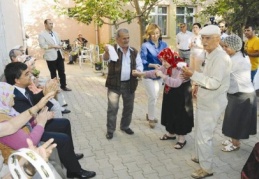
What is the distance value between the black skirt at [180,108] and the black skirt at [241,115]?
52 cm

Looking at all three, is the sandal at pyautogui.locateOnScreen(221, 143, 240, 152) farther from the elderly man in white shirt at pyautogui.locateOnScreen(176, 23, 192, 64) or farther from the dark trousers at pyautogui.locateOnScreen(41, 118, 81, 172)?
the elderly man in white shirt at pyautogui.locateOnScreen(176, 23, 192, 64)

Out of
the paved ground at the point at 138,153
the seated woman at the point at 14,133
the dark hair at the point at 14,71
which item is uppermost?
the dark hair at the point at 14,71

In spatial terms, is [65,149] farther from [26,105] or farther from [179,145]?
[179,145]

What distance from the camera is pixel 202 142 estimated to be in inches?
115

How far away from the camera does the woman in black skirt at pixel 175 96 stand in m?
3.41

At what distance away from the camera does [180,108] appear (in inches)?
141

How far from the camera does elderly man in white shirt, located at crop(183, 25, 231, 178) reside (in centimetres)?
268

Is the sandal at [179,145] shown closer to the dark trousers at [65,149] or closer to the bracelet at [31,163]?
the dark trousers at [65,149]

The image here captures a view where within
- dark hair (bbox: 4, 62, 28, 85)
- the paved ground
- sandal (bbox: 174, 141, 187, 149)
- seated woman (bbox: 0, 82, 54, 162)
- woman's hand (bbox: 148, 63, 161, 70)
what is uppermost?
dark hair (bbox: 4, 62, 28, 85)

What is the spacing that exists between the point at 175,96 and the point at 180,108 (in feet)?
0.60

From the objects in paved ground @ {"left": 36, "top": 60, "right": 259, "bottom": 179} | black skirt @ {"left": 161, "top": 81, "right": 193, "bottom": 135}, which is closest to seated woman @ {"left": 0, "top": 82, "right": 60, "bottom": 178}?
paved ground @ {"left": 36, "top": 60, "right": 259, "bottom": 179}

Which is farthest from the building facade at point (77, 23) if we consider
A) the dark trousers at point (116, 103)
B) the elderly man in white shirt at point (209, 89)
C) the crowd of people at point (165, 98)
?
the elderly man in white shirt at point (209, 89)

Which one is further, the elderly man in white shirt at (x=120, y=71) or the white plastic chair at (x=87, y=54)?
the white plastic chair at (x=87, y=54)

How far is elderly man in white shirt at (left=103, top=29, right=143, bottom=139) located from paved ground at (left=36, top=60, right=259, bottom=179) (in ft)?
1.22
